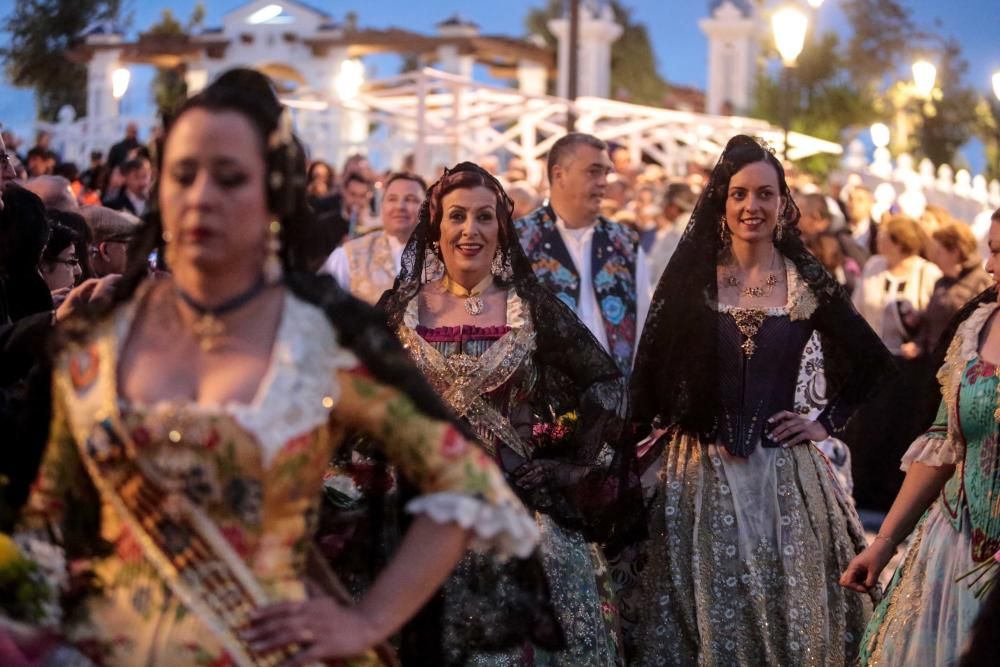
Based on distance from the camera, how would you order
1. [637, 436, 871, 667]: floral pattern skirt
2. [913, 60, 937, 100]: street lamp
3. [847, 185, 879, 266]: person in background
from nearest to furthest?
Result: 1. [637, 436, 871, 667]: floral pattern skirt
2. [847, 185, 879, 266]: person in background
3. [913, 60, 937, 100]: street lamp

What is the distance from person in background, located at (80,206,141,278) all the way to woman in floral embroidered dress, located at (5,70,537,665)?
167 inches

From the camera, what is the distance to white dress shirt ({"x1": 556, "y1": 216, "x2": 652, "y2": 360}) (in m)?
9.09

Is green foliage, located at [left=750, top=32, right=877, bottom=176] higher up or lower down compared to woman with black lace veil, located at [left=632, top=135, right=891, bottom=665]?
higher up

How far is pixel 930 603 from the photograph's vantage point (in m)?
5.38

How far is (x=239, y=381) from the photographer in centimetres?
300

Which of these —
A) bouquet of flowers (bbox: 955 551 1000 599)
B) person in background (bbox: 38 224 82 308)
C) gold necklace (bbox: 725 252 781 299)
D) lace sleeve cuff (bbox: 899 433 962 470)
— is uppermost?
person in background (bbox: 38 224 82 308)

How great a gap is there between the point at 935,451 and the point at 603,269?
392 cm

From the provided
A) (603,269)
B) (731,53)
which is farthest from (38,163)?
(731,53)

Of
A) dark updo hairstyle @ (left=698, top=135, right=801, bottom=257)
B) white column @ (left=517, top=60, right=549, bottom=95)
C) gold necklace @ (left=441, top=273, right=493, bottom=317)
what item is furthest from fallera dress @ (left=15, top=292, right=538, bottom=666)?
white column @ (left=517, top=60, right=549, bottom=95)

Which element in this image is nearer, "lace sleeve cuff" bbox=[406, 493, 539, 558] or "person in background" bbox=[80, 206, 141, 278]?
"lace sleeve cuff" bbox=[406, 493, 539, 558]

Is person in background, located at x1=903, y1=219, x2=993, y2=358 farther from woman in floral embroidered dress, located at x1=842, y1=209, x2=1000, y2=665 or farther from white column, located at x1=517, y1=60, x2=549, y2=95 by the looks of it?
white column, located at x1=517, y1=60, x2=549, y2=95

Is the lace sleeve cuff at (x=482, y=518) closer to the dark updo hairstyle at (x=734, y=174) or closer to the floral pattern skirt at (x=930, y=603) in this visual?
the floral pattern skirt at (x=930, y=603)

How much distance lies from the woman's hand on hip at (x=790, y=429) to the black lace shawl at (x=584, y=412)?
62cm

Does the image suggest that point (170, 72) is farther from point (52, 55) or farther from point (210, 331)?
point (210, 331)
